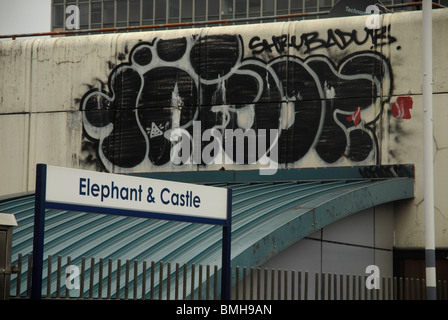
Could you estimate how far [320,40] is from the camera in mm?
21516

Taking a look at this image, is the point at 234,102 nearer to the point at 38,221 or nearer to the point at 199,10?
the point at 38,221

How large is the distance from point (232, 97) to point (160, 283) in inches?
426

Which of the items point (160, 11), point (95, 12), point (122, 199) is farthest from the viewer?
point (95, 12)

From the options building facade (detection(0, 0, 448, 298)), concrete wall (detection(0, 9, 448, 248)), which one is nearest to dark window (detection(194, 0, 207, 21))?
concrete wall (detection(0, 9, 448, 248))

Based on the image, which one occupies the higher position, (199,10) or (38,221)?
(199,10)

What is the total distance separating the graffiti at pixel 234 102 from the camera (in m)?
21.0

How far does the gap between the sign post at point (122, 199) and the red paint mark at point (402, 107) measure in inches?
404

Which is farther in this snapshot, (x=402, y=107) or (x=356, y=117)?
(x=356, y=117)

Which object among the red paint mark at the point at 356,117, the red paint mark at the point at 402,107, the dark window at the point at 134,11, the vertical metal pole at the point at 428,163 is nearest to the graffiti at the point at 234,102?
the red paint mark at the point at 356,117

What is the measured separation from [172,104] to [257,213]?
6.35 m

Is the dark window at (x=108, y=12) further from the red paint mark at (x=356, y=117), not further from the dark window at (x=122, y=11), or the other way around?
the red paint mark at (x=356, y=117)

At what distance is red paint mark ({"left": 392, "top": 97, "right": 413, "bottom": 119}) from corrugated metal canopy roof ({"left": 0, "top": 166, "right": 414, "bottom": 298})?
1160 millimetres

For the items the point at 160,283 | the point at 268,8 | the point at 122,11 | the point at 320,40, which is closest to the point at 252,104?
the point at 320,40

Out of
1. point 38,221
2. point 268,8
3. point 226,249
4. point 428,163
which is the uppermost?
point 268,8
